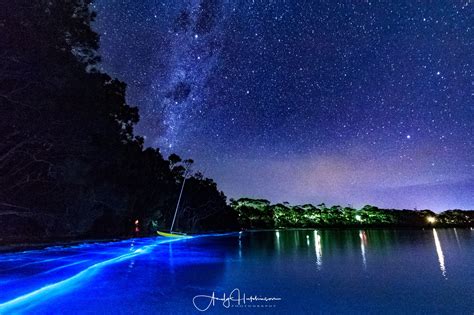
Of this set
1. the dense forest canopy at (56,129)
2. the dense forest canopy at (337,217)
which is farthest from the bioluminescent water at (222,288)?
the dense forest canopy at (337,217)

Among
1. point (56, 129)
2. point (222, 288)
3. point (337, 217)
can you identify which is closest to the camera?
point (222, 288)

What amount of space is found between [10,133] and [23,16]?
7492 millimetres

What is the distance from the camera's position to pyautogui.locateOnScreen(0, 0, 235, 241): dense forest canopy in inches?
651

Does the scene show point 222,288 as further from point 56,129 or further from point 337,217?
point 337,217

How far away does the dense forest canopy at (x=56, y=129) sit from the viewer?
1653 centimetres

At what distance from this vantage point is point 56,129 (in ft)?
68.1

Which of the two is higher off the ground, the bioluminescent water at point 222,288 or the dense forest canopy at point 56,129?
the dense forest canopy at point 56,129

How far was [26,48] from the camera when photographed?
1608cm

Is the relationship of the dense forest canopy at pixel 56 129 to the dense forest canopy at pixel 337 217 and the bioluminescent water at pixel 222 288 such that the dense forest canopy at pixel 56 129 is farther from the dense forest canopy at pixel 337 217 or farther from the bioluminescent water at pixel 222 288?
the dense forest canopy at pixel 337 217

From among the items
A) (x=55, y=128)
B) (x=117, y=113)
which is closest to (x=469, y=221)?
(x=117, y=113)

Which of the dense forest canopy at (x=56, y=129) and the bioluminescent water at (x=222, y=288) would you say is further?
the dense forest canopy at (x=56, y=129)

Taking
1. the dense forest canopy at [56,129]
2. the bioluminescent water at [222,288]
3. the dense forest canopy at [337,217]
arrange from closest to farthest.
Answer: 1. the bioluminescent water at [222,288]
2. the dense forest canopy at [56,129]
3. the dense forest canopy at [337,217]

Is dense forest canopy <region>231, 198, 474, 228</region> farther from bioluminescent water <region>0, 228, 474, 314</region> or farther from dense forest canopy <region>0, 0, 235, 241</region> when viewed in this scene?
bioluminescent water <region>0, 228, 474, 314</region>

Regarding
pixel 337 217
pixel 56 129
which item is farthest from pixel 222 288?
pixel 337 217
